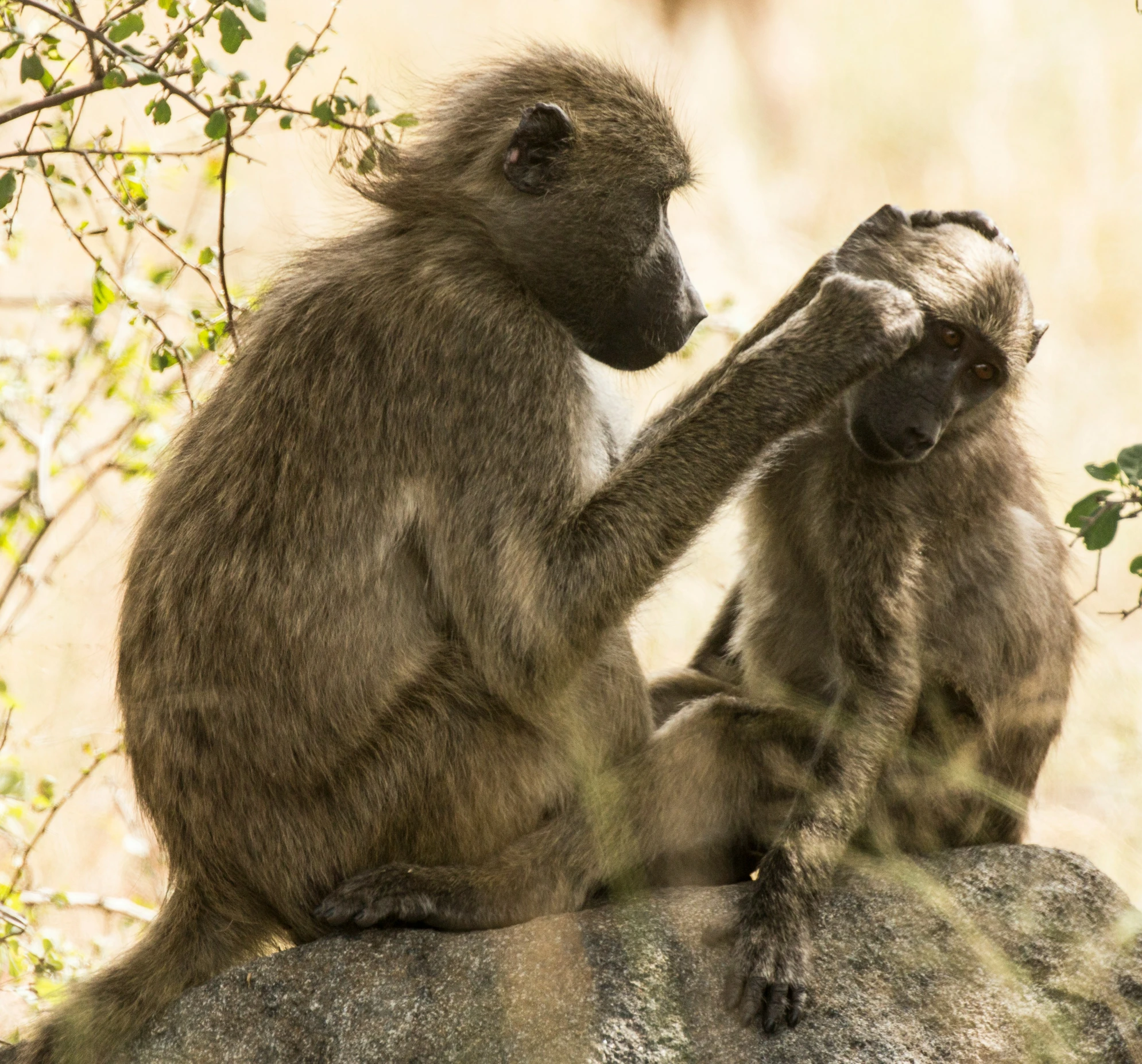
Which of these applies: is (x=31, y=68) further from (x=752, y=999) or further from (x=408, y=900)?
(x=752, y=999)

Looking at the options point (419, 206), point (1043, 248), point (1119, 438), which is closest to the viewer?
point (419, 206)

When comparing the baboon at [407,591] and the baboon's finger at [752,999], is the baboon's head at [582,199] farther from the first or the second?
the baboon's finger at [752,999]

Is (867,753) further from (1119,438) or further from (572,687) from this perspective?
(1119,438)

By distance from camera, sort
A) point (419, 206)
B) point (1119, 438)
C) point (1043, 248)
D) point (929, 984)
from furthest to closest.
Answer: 1. point (1043, 248)
2. point (1119, 438)
3. point (419, 206)
4. point (929, 984)

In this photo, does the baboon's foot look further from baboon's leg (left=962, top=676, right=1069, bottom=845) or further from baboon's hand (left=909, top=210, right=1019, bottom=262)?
baboon's hand (left=909, top=210, right=1019, bottom=262)

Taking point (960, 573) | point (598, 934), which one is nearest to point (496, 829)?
point (598, 934)

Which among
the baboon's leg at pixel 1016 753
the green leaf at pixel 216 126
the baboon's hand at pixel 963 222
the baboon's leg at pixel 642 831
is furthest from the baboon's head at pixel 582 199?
the baboon's leg at pixel 1016 753

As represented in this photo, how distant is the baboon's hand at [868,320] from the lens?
326cm

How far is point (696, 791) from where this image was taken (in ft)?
11.4

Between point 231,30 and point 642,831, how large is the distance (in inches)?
90.5

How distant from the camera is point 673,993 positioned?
3049mm

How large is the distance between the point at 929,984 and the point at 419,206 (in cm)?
234

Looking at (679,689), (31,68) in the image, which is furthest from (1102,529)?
(31,68)

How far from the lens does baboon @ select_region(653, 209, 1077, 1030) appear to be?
3467 millimetres
